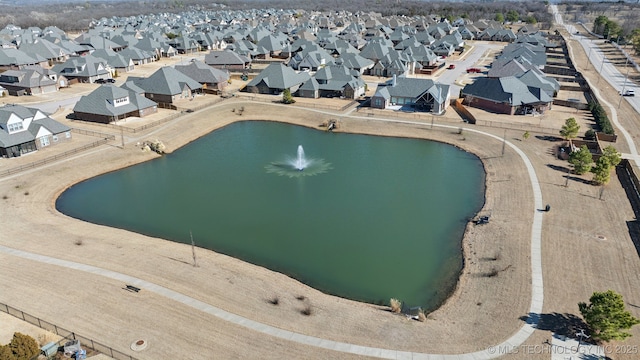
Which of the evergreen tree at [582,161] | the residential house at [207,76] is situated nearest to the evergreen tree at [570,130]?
the evergreen tree at [582,161]

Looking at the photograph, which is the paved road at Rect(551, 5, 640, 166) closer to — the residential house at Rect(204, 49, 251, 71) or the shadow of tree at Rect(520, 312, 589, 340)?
the shadow of tree at Rect(520, 312, 589, 340)

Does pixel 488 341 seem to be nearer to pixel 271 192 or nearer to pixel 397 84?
pixel 271 192

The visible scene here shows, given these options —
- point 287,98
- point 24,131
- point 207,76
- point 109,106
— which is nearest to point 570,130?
point 287,98

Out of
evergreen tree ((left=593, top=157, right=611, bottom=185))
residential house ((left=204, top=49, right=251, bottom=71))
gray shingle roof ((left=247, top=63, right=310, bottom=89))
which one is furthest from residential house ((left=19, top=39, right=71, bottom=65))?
evergreen tree ((left=593, top=157, right=611, bottom=185))

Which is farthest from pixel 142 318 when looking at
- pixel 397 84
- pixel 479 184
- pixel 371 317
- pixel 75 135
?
pixel 397 84

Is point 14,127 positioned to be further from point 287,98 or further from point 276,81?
point 276,81

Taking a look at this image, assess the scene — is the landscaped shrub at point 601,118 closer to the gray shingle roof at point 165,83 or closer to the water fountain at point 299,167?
the water fountain at point 299,167
